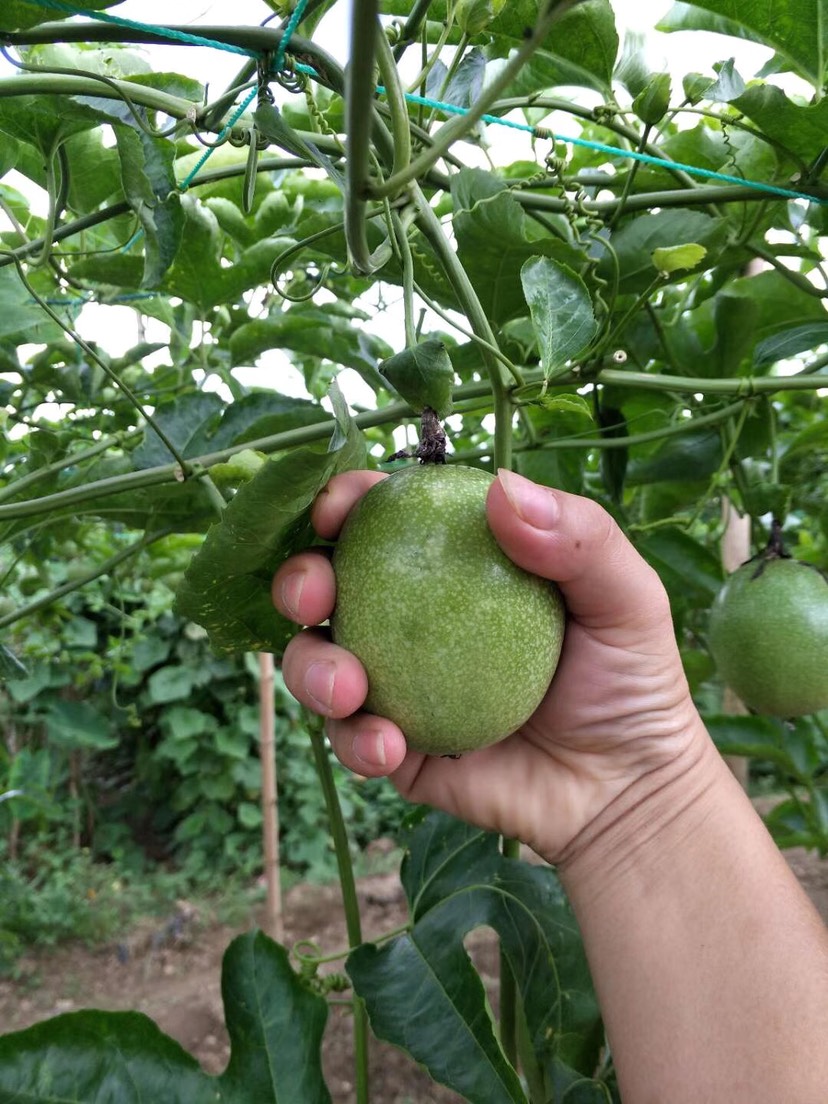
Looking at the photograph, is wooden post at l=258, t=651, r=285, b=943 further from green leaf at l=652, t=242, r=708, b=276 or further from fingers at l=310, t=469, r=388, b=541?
green leaf at l=652, t=242, r=708, b=276

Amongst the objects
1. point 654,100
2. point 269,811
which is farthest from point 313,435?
point 269,811

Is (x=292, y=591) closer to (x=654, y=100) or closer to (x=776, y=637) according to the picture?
(x=654, y=100)

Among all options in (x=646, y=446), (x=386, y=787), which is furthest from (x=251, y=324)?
(x=386, y=787)

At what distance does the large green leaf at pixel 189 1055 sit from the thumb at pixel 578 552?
63 centimetres

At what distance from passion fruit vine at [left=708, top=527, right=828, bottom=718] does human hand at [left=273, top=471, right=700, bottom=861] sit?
1.02ft

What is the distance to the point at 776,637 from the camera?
1.36 metres

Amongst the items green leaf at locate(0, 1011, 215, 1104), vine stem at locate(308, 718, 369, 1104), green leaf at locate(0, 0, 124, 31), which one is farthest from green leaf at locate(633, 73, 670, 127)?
green leaf at locate(0, 1011, 215, 1104)

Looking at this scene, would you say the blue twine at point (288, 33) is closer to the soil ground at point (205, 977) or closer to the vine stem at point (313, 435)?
the vine stem at point (313, 435)

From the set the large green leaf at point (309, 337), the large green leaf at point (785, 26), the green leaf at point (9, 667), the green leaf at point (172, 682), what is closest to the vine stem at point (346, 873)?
the green leaf at point (9, 667)

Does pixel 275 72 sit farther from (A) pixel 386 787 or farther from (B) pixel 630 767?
(A) pixel 386 787

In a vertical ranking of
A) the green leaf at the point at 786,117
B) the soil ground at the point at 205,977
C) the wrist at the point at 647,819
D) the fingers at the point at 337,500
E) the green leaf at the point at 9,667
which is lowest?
the soil ground at the point at 205,977

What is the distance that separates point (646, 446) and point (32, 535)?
1190 millimetres

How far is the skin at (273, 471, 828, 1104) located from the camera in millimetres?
890

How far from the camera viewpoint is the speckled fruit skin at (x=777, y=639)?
1.35 m
